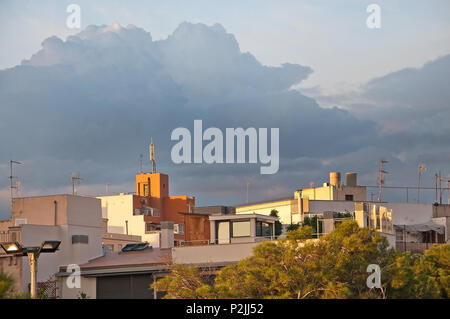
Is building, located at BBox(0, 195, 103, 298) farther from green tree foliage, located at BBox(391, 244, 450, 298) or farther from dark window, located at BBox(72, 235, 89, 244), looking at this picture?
green tree foliage, located at BBox(391, 244, 450, 298)

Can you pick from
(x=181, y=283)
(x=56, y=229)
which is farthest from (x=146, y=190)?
(x=181, y=283)

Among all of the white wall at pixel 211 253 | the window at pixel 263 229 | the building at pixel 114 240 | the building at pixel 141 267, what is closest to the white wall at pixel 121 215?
the building at pixel 114 240

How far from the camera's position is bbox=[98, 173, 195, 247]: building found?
88.1m

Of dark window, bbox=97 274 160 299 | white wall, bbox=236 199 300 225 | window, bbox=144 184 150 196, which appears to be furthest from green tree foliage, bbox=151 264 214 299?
window, bbox=144 184 150 196

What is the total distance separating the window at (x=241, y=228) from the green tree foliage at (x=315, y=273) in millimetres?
10491

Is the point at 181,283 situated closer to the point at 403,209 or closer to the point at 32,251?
the point at 32,251

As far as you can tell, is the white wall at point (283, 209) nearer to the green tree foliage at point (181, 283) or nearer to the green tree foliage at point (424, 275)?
the green tree foliage at point (424, 275)

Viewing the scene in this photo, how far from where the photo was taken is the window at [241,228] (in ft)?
163

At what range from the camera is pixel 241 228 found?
4972 cm

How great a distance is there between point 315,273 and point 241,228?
15.9 meters

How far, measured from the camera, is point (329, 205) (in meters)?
80.4

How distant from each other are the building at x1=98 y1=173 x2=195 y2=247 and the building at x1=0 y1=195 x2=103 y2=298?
97.9ft

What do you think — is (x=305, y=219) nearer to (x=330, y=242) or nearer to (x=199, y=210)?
(x=199, y=210)
